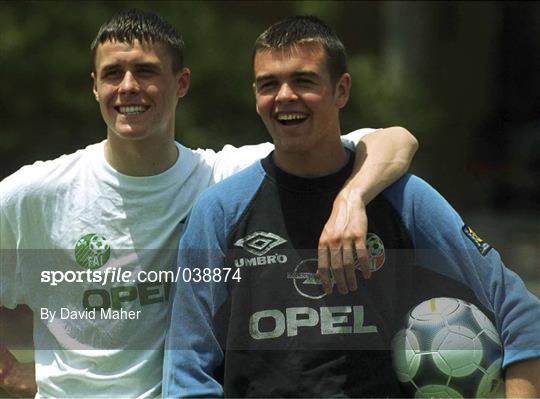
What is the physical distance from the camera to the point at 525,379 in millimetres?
3512

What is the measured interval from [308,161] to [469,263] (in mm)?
605

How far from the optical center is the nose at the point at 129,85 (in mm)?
3703

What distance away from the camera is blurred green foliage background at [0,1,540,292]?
913cm

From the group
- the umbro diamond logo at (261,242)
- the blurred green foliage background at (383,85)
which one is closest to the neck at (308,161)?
the umbro diamond logo at (261,242)

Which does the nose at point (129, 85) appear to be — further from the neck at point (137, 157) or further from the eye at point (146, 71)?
the neck at point (137, 157)

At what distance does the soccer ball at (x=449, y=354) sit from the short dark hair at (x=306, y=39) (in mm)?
828

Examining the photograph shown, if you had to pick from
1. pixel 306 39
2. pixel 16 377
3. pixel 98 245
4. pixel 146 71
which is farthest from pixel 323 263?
pixel 16 377

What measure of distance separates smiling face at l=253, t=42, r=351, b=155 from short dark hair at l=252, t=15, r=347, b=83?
19mm

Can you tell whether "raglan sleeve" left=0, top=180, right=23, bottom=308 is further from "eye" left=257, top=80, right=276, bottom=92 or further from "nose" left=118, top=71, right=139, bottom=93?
"eye" left=257, top=80, right=276, bottom=92

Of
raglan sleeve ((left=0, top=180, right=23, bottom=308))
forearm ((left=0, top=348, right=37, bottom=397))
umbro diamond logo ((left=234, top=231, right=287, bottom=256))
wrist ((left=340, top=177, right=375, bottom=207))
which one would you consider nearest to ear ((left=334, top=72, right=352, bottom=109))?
wrist ((left=340, top=177, right=375, bottom=207))

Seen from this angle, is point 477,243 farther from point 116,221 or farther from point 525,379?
point 116,221

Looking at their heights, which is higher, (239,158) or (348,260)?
(239,158)

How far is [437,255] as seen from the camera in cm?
355

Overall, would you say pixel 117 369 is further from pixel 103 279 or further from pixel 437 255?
pixel 437 255
